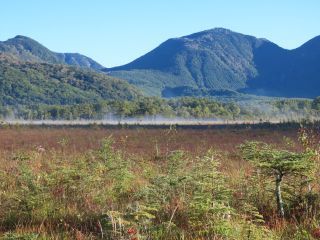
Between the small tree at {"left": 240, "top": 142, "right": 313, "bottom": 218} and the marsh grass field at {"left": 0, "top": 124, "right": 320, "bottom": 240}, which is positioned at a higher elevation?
the small tree at {"left": 240, "top": 142, "right": 313, "bottom": 218}

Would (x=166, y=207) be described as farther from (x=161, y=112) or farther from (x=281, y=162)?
(x=161, y=112)

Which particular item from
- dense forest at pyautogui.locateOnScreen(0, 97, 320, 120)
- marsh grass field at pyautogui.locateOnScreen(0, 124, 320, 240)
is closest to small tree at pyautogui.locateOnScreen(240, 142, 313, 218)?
marsh grass field at pyautogui.locateOnScreen(0, 124, 320, 240)

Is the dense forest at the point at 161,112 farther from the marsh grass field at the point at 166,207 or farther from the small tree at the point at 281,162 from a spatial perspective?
the small tree at the point at 281,162

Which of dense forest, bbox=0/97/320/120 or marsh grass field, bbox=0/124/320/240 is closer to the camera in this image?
marsh grass field, bbox=0/124/320/240

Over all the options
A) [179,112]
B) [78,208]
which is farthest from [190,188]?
[179,112]

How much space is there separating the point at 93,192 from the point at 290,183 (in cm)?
348

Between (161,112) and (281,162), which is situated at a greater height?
(161,112)

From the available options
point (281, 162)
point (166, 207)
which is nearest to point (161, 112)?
point (166, 207)

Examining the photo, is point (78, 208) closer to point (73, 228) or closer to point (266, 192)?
point (73, 228)

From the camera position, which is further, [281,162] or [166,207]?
[166,207]

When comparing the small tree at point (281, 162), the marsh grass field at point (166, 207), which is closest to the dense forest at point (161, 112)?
the marsh grass field at point (166, 207)

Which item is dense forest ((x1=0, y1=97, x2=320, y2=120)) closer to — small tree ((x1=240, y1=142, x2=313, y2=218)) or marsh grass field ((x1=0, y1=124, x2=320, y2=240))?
marsh grass field ((x1=0, y1=124, x2=320, y2=240))

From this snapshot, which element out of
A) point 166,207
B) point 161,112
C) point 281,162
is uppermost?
point 161,112

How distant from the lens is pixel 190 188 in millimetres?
7941
